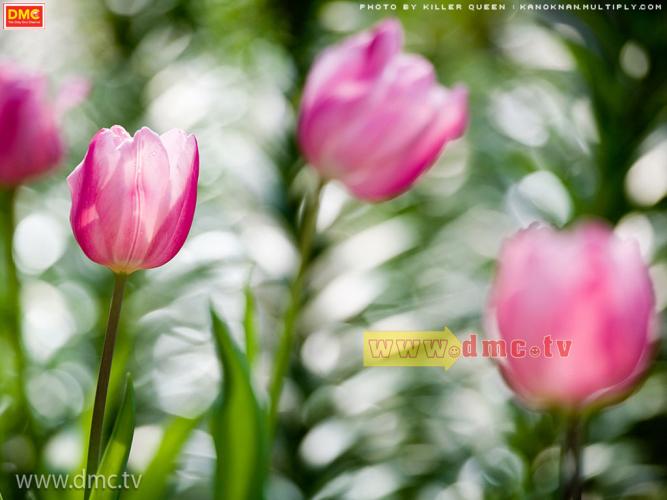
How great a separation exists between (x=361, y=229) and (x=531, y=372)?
0.83ft

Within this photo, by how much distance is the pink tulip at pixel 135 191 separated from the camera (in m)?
0.26

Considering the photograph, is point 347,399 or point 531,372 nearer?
point 531,372

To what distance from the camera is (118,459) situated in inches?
10.6

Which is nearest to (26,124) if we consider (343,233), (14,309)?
(14,309)

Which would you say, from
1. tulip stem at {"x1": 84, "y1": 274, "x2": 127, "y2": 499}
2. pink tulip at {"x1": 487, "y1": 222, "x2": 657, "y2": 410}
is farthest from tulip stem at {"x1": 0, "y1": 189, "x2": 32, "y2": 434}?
pink tulip at {"x1": 487, "y1": 222, "x2": 657, "y2": 410}

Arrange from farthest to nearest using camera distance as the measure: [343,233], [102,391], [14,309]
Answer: [343,233] < [14,309] < [102,391]

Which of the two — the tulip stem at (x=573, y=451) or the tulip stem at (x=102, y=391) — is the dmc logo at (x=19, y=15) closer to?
the tulip stem at (x=102, y=391)

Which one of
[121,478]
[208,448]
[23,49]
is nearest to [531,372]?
[121,478]

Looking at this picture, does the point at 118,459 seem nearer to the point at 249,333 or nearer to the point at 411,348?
the point at 249,333

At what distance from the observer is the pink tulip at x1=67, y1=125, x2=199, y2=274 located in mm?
257

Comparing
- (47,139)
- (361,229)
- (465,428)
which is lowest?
(465,428)

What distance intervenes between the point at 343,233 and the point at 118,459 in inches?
11.1

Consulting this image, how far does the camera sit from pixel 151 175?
0.85ft

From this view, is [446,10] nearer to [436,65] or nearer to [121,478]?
[436,65]
